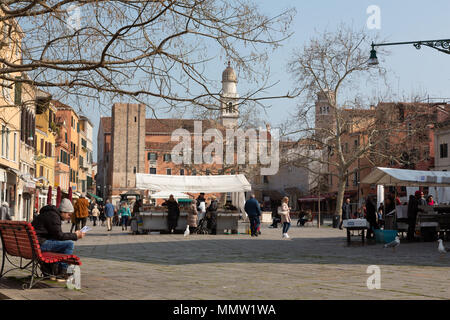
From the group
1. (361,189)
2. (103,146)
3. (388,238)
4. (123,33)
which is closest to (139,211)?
(388,238)

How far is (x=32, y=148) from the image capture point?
158 ft

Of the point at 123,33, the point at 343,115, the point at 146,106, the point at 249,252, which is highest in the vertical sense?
the point at 343,115

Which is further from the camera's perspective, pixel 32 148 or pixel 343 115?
pixel 32 148

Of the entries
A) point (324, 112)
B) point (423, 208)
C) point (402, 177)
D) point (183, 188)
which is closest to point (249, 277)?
point (402, 177)

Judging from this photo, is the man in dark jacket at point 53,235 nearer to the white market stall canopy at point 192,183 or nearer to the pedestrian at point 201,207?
the white market stall canopy at point 192,183

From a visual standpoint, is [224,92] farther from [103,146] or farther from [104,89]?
[103,146]

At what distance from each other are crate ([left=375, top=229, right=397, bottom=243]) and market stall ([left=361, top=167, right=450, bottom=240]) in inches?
66.3

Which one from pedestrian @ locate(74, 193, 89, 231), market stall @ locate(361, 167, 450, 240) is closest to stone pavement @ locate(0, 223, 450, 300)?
market stall @ locate(361, 167, 450, 240)

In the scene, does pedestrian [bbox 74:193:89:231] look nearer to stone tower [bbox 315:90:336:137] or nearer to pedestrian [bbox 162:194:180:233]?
pedestrian [bbox 162:194:180:233]

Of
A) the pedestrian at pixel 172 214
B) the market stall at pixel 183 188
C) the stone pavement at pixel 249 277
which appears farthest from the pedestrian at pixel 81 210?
the stone pavement at pixel 249 277

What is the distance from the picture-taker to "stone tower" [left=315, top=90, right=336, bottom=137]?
138ft

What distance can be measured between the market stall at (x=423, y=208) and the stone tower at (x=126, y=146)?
84.4 meters

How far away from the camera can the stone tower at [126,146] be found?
104812 mm
